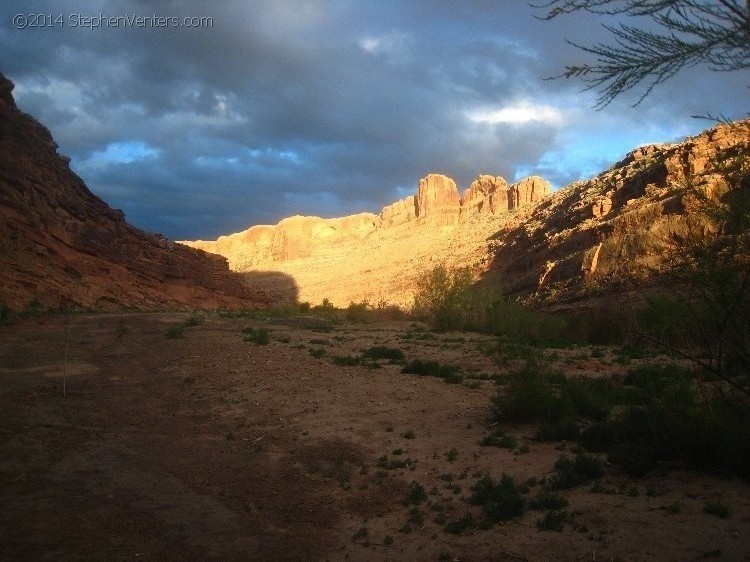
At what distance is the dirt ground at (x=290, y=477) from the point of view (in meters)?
4.52

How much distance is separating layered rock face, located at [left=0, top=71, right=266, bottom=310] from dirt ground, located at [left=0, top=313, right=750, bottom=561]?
1792cm

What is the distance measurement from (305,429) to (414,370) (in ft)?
15.1

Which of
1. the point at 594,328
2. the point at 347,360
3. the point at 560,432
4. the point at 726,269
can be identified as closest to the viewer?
the point at 726,269

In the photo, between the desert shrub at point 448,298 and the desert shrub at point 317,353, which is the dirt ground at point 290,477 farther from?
the desert shrub at point 448,298

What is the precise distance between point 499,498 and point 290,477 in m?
2.43

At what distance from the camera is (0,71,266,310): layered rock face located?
2836 centimetres

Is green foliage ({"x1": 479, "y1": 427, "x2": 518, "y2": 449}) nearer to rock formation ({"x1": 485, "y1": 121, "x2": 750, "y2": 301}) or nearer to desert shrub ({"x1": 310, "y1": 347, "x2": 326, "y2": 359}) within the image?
desert shrub ({"x1": 310, "y1": 347, "x2": 326, "y2": 359})

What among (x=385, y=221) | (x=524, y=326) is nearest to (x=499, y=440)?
(x=524, y=326)

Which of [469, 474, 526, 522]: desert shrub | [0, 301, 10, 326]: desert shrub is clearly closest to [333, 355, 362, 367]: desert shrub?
[469, 474, 526, 522]: desert shrub

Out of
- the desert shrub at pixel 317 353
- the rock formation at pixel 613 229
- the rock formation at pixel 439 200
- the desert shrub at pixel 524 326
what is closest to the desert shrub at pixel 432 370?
the desert shrub at pixel 317 353

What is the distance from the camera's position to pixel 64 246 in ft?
107

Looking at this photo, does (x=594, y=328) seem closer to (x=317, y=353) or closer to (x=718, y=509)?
(x=317, y=353)

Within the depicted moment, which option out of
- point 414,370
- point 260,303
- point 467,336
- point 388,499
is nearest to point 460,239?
point 260,303

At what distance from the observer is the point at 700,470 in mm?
5184
